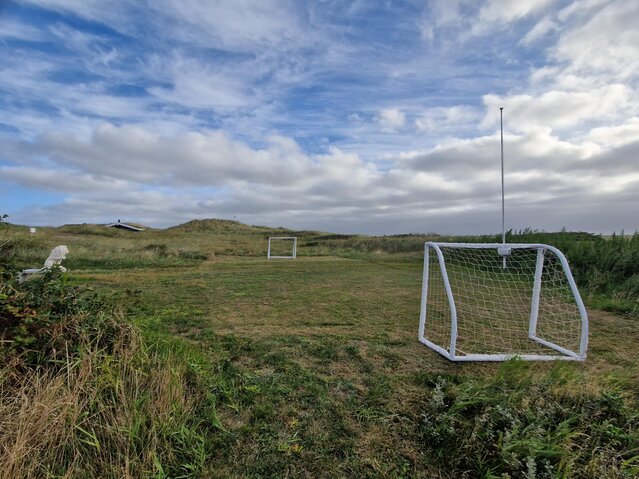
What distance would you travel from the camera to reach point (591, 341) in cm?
489

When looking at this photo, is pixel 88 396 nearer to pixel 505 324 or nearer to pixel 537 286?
pixel 537 286

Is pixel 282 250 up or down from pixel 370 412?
up

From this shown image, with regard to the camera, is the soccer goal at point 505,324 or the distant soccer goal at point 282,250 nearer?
the soccer goal at point 505,324

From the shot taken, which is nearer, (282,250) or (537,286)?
(537,286)

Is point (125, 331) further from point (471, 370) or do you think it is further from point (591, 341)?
point (591, 341)

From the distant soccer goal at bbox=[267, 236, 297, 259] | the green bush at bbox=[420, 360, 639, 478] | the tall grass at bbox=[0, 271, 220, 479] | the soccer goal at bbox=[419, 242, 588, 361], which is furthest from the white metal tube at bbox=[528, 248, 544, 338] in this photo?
the distant soccer goal at bbox=[267, 236, 297, 259]

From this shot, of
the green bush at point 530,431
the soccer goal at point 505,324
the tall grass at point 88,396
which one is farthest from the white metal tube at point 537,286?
the tall grass at point 88,396

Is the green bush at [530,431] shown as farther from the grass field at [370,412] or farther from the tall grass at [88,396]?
the tall grass at [88,396]

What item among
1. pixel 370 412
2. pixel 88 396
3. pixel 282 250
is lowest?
pixel 370 412

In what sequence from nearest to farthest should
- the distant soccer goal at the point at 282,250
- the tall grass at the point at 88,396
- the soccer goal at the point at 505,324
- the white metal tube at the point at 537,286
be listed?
the tall grass at the point at 88,396
the soccer goal at the point at 505,324
the white metal tube at the point at 537,286
the distant soccer goal at the point at 282,250

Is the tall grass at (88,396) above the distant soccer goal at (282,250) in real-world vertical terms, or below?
below

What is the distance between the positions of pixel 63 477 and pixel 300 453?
55.4 inches

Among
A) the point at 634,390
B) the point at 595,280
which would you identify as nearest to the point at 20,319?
the point at 634,390

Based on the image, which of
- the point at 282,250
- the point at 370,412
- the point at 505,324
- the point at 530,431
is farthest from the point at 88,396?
the point at 282,250
